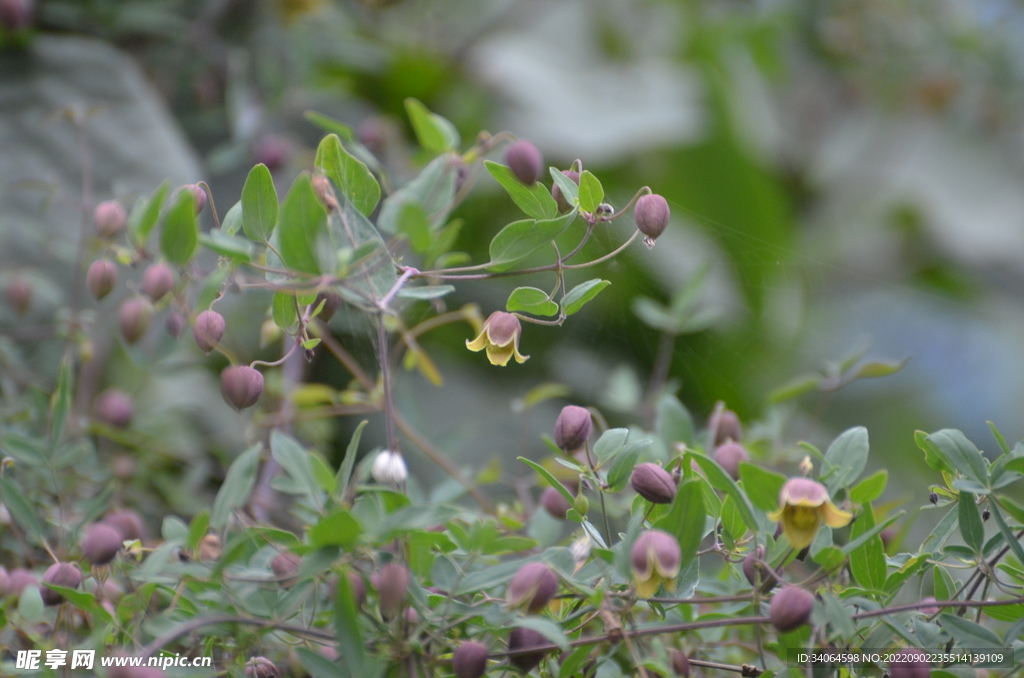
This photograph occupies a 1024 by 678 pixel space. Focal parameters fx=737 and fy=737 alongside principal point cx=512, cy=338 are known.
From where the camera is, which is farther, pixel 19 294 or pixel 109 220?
pixel 19 294

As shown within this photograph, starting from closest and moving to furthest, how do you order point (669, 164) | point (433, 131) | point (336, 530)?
1. point (336, 530)
2. point (433, 131)
3. point (669, 164)

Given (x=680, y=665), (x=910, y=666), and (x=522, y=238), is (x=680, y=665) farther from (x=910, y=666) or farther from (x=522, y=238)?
(x=522, y=238)

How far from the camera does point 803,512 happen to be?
0.95ft

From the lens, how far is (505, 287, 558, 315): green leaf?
1.09ft

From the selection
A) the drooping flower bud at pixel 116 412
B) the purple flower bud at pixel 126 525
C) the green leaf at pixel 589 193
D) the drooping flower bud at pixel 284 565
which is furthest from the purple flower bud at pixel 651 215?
the drooping flower bud at pixel 116 412

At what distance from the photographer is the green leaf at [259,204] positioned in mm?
311

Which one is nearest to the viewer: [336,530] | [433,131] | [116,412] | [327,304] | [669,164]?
[336,530]

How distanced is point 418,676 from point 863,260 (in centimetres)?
223

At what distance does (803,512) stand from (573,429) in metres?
0.11

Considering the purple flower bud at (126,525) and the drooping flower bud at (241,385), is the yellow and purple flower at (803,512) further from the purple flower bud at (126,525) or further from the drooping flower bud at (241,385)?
the purple flower bud at (126,525)

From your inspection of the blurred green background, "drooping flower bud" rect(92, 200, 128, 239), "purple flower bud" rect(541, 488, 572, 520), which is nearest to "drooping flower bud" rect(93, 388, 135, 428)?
the blurred green background

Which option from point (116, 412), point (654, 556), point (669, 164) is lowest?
point (669, 164)

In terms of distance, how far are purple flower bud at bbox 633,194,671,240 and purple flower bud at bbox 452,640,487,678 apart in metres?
0.21

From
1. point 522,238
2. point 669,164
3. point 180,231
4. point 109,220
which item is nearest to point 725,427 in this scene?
point 522,238
